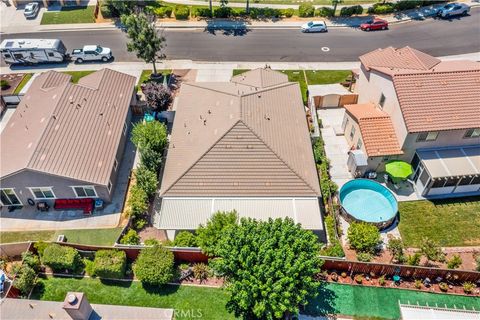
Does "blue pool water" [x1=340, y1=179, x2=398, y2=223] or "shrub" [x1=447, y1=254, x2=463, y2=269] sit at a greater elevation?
"shrub" [x1=447, y1=254, x2=463, y2=269]

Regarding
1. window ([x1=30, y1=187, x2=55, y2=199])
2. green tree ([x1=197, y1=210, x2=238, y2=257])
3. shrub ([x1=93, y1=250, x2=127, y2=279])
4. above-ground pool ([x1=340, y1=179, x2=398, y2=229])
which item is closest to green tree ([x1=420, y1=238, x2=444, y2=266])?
above-ground pool ([x1=340, y1=179, x2=398, y2=229])

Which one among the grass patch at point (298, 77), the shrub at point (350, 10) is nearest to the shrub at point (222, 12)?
the grass patch at point (298, 77)

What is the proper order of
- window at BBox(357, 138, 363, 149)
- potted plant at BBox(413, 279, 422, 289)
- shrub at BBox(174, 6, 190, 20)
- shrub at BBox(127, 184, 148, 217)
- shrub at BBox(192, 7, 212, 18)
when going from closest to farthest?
1. potted plant at BBox(413, 279, 422, 289)
2. shrub at BBox(127, 184, 148, 217)
3. window at BBox(357, 138, 363, 149)
4. shrub at BBox(174, 6, 190, 20)
5. shrub at BBox(192, 7, 212, 18)

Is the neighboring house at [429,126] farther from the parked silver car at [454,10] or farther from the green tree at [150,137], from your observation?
the parked silver car at [454,10]

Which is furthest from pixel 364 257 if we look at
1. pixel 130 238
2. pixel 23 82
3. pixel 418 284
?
pixel 23 82

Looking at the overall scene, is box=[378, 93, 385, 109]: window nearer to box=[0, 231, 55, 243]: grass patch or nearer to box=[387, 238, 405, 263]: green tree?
box=[387, 238, 405, 263]: green tree

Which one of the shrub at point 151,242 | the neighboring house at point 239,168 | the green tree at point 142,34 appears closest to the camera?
the shrub at point 151,242
